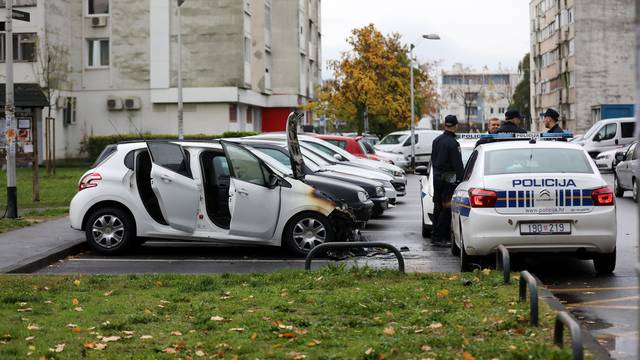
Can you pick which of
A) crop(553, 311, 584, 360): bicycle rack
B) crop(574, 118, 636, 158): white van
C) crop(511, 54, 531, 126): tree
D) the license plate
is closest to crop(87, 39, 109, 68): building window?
crop(574, 118, 636, 158): white van

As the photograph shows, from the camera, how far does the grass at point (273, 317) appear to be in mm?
7172

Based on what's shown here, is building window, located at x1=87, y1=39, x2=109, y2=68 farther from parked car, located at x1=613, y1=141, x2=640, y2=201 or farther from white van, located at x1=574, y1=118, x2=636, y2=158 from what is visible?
parked car, located at x1=613, y1=141, x2=640, y2=201

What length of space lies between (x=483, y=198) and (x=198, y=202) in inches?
177

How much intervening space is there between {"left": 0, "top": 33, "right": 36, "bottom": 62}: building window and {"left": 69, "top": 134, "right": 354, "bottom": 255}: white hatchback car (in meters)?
36.2

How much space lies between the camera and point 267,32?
62531 millimetres

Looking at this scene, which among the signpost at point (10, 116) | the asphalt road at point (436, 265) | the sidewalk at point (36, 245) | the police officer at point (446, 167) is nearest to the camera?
the asphalt road at point (436, 265)

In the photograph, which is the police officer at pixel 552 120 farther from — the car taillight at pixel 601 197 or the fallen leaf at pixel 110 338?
the fallen leaf at pixel 110 338

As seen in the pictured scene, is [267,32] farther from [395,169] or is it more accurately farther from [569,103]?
[395,169]

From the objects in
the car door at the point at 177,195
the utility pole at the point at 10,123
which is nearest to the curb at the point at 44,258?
the car door at the point at 177,195

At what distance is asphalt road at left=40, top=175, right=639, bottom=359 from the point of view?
28.8 feet

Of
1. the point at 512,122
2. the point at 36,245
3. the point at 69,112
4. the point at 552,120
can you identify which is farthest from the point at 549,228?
the point at 69,112

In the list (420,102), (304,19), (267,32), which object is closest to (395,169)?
(267,32)

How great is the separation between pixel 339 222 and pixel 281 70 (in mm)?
53891

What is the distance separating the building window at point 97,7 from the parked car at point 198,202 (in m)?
40.3
